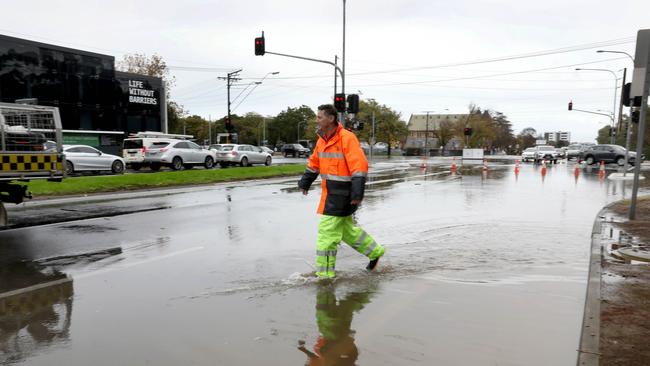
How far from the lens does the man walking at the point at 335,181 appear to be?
16.8 ft

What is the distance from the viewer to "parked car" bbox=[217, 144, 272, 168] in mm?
29719

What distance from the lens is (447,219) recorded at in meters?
9.96

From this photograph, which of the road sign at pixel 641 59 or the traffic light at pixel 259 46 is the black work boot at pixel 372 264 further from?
the traffic light at pixel 259 46

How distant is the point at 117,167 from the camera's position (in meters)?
22.6

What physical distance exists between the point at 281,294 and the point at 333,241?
2.56 feet

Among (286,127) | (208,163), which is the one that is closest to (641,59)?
(208,163)

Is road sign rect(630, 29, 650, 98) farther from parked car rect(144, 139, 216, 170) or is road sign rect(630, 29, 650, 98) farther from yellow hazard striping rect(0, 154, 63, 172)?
parked car rect(144, 139, 216, 170)

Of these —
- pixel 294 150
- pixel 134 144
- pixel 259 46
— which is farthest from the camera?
pixel 294 150

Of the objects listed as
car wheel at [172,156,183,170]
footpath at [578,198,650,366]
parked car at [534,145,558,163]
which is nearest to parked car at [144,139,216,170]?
car wheel at [172,156,183,170]

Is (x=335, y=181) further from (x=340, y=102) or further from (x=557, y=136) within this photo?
(x=557, y=136)


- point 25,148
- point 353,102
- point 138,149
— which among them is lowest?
point 138,149

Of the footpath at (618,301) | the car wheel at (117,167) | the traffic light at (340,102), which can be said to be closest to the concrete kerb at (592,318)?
the footpath at (618,301)

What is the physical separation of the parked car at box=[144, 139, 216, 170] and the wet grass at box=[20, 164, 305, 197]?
13.2 feet

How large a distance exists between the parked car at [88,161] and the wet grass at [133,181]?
317cm
